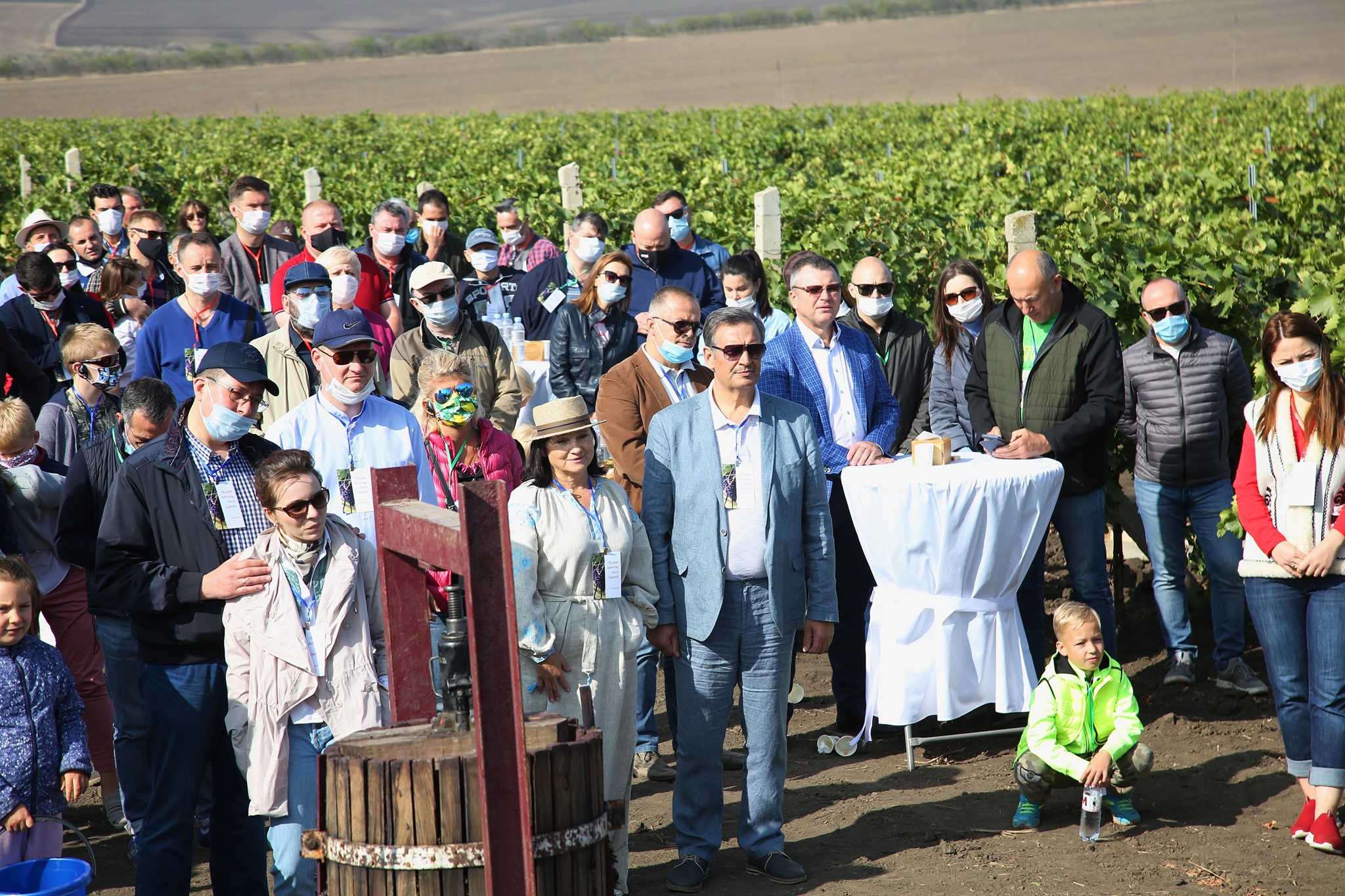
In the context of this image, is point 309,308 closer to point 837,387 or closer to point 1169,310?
point 837,387

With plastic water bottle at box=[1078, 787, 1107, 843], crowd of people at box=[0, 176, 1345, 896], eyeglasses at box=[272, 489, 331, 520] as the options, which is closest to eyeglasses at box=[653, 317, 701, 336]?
crowd of people at box=[0, 176, 1345, 896]

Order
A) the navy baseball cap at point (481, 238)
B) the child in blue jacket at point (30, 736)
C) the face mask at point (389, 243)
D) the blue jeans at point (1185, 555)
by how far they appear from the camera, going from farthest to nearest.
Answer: the navy baseball cap at point (481, 238)
the face mask at point (389, 243)
the blue jeans at point (1185, 555)
the child in blue jacket at point (30, 736)

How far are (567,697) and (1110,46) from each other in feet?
261

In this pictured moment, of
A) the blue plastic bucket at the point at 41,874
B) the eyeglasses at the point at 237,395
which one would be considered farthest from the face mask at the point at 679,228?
the blue plastic bucket at the point at 41,874

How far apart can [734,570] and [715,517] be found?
22cm

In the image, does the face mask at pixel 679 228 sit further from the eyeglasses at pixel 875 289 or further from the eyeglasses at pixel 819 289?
the eyeglasses at pixel 819 289

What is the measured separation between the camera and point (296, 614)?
14.3 ft

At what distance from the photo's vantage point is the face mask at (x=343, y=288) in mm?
7500

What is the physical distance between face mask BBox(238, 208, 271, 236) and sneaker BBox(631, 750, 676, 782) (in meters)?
4.95

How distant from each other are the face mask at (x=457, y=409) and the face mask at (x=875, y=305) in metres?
2.52

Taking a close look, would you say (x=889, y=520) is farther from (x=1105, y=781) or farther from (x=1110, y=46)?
(x=1110, y=46)

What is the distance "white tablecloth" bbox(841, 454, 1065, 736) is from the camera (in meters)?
5.98

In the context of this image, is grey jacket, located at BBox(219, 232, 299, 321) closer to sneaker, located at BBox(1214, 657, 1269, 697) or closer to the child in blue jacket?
the child in blue jacket

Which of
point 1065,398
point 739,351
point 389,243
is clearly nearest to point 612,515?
point 739,351
